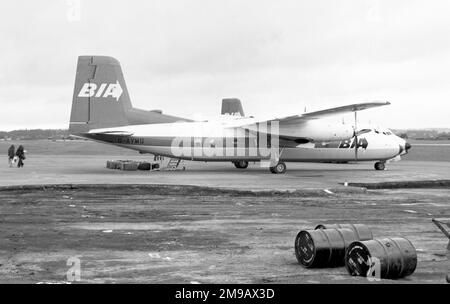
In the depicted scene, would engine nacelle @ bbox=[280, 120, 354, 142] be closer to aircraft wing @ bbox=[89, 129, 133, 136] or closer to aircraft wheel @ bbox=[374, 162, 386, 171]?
aircraft wheel @ bbox=[374, 162, 386, 171]

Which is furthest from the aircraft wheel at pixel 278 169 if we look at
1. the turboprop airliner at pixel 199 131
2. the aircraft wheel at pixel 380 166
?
the aircraft wheel at pixel 380 166

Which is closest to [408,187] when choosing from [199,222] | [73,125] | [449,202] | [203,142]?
[449,202]

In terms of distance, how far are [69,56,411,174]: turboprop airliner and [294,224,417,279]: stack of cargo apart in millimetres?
22832

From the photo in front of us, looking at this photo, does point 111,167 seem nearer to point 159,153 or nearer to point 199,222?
point 159,153

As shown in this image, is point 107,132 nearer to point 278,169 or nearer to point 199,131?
point 199,131

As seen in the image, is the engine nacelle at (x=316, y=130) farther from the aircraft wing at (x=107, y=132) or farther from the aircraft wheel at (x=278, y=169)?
the aircraft wing at (x=107, y=132)

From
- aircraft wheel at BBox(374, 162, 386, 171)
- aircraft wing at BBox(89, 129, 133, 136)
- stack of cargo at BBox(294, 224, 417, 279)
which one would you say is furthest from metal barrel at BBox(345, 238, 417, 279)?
aircraft wheel at BBox(374, 162, 386, 171)

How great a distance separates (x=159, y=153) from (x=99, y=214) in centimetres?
1825

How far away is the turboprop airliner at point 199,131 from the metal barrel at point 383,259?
2358cm

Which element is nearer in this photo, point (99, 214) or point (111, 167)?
point (99, 214)

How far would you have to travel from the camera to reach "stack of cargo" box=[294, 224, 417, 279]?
9.84 m

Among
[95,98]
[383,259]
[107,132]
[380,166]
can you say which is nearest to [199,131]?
[107,132]

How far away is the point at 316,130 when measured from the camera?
121 feet
